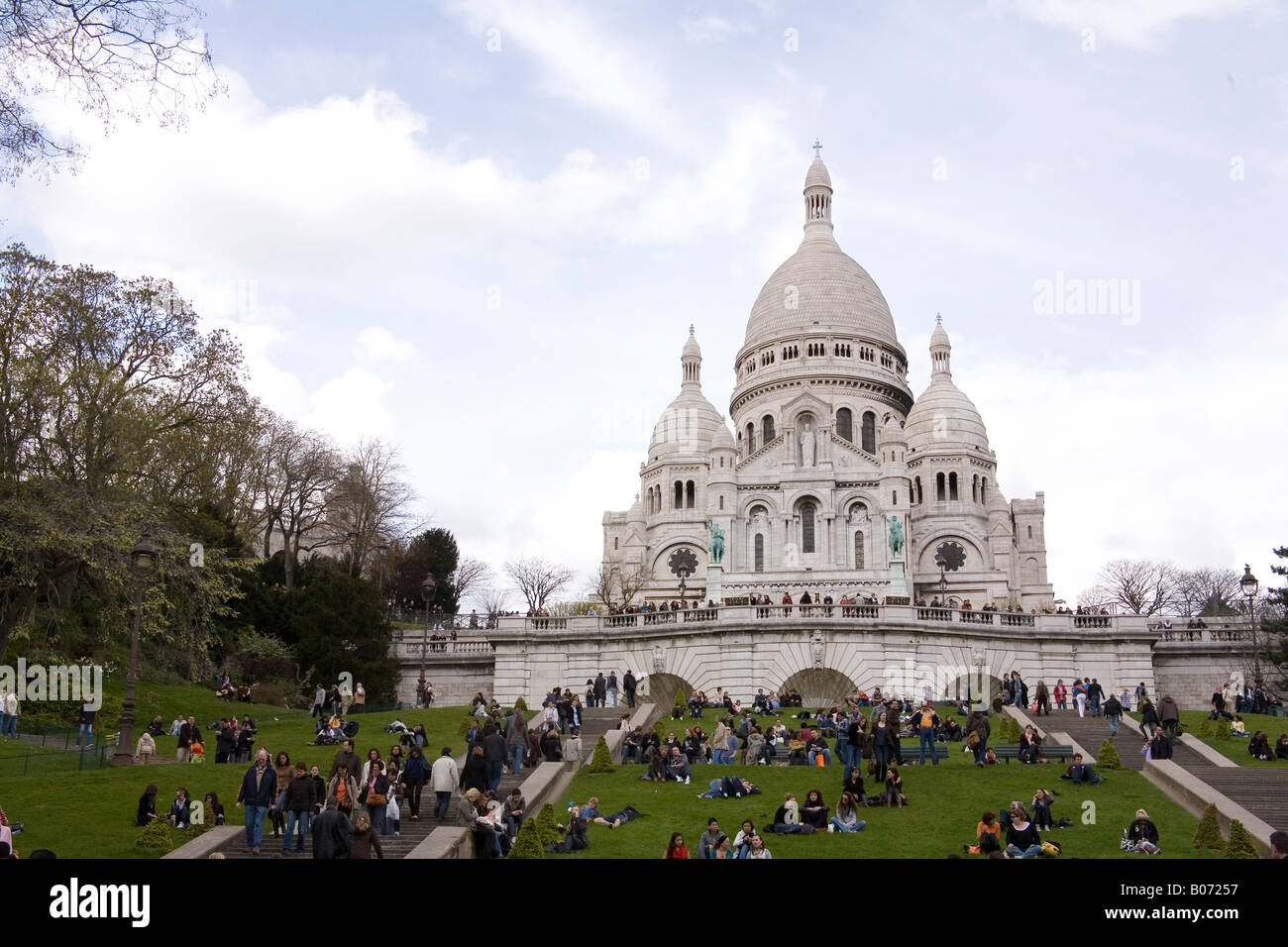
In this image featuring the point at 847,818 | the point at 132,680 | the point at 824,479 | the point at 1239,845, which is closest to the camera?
the point at 1239,845

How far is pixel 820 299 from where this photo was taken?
3863 inches

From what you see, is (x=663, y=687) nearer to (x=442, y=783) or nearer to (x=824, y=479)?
(x=442, y=783)

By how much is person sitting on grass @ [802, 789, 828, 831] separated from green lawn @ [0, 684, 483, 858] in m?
9.65

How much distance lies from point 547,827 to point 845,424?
243 feet

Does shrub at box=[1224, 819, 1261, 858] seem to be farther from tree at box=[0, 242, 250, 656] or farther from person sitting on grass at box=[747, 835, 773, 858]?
tree at box=[0, 242, 250, 656]

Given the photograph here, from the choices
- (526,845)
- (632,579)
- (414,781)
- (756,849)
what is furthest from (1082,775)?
(632,579)

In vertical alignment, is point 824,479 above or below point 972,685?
above

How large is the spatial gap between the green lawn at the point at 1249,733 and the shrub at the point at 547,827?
1634 cm

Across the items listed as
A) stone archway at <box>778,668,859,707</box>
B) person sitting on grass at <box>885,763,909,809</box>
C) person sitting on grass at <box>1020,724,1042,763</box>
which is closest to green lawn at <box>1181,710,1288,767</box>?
person sitting on grass at <box>1020,724,1042,763</box>

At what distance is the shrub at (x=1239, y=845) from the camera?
63.4ft

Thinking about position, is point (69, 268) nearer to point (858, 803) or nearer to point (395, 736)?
point (395, 736)

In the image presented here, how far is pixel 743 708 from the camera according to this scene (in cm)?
3919

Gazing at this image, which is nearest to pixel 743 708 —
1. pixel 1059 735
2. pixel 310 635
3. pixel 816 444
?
pixel 1059 735

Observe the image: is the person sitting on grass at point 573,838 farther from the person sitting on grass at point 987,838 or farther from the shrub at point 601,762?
the shrub at point 601,762
